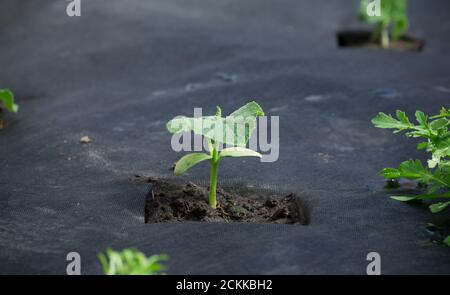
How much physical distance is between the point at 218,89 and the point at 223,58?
59 centimetres

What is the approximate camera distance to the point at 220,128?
271 cm

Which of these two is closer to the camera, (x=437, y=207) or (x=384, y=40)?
(x=437, y=207)

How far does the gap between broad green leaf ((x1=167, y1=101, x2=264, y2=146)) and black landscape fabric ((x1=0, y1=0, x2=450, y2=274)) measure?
1.40 ft

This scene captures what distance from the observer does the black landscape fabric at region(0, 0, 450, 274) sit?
2742 millimetres

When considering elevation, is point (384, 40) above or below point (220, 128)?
above

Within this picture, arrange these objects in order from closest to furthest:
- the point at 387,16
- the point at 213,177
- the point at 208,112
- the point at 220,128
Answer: the point at 220,128
the point at 213,177
the point at 208,112
the point at 387,16

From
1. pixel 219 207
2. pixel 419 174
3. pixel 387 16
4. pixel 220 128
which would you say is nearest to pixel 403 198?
pixel 419 174

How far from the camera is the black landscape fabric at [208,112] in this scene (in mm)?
2742

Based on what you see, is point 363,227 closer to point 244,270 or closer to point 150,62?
point 244,270

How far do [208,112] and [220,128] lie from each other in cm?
151

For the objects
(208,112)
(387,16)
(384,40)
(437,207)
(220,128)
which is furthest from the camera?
(384,40)

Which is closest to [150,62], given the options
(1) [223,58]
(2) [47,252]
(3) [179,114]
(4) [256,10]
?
(1) [223,58]

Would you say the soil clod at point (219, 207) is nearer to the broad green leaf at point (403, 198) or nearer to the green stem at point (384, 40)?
the broad green leaf at point (403, 198)

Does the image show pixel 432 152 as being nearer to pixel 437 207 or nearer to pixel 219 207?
pixel 437 207
